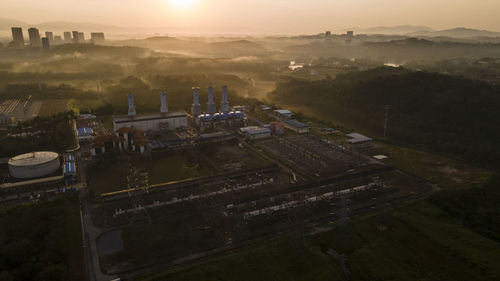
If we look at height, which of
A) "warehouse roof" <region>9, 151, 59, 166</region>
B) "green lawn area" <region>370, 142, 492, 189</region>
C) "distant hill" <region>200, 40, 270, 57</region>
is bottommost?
"green lawn area" <region>370, 142, 492, 189</region>

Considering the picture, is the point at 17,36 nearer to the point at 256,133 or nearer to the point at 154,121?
the point at 154,121

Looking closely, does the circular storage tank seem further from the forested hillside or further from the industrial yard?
the forested hillside

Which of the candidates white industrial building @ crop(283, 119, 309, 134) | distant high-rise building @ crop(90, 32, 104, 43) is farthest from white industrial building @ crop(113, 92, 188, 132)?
distant high-rise building @ crop(90, 32, 104, 43)

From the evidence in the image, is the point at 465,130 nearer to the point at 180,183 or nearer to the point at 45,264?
the point at 180,183

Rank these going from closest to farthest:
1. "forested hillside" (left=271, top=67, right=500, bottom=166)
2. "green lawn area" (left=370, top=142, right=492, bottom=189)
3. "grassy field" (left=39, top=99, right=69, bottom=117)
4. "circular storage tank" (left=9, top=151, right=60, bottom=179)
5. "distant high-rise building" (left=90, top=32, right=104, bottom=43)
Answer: "circular storage tank" (left=9, top=151, right=60, bottom=179) < "green lawn area" (left=370, top=142, right=492, bottom=189) < "forested hillside" (left=271, top=67, right=500, bottom=166) < "grassy field" (left=39, top=99, right=69, bottom=117) < "distant high-rise building" (left=90, top=32, right=104, bottom=43)

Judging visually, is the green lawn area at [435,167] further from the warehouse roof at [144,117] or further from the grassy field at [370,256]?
the warehouse roof at [144,117]

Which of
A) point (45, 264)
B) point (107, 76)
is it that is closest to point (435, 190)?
point (45, 264)

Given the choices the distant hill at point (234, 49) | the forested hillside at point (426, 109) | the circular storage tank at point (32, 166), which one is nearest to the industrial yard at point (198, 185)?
the circular storage tank at point (32, 166)
